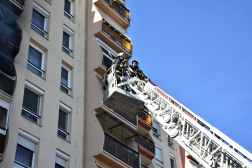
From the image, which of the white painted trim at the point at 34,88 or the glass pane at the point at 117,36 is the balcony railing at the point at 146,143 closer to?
the glass pane at the point at 117,36

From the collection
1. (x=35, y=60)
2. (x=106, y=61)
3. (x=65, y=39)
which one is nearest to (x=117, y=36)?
(x=106, y=61)

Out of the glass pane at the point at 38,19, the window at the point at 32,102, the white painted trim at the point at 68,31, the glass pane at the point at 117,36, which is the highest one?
the glass pane at the point at 117,36

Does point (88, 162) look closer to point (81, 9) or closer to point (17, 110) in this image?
point (17, 110)

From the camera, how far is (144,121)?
29516mm

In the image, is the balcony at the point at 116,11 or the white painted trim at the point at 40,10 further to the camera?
the balcony at the point at 116,11

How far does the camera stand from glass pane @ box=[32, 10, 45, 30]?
22.7 meters

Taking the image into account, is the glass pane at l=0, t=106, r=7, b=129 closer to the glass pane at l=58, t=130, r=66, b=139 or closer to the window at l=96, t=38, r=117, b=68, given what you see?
the glass pane at l=58, t=130, r=66, b=139

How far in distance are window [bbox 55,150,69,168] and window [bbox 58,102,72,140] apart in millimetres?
1191

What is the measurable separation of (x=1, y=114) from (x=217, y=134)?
9122mm

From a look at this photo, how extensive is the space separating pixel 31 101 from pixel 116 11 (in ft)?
41.1

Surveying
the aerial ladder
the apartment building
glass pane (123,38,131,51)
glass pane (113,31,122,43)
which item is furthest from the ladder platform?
glass pane (123,38,131,51)

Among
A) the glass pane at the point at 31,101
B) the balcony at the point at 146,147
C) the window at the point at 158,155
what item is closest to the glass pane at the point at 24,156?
the glass pane at the point at 31,101

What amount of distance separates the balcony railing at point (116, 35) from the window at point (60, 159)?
10.3 meters

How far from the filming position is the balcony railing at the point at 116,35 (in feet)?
88.5
